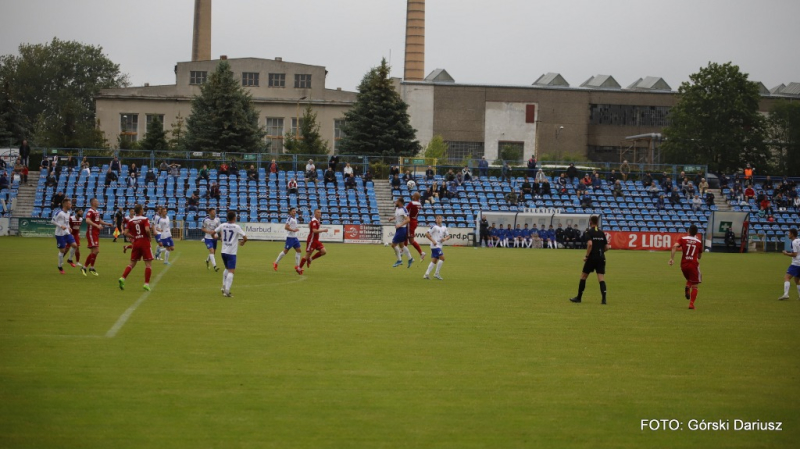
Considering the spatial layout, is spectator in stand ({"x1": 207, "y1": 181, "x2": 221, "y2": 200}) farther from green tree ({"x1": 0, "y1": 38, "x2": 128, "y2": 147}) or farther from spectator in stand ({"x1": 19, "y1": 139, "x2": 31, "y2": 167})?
green tree ({"x1": 0, "y1": 38, "x2": 128, "y2": 147})

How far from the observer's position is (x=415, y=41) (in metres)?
89.7

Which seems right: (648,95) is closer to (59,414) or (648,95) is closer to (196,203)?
(196,203)

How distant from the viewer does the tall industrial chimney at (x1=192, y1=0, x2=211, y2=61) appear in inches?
3706

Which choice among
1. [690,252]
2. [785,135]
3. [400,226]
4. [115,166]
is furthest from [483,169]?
[785,135]

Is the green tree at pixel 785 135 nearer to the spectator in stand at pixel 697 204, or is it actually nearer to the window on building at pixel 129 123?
the spectator in stand at pixel 697 204

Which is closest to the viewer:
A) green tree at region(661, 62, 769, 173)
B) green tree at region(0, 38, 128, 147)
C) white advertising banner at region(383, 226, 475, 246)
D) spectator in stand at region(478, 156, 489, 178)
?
white advertising banner at region(383, 226, 475, 246)

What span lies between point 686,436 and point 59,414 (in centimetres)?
648

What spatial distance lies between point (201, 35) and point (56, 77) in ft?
126

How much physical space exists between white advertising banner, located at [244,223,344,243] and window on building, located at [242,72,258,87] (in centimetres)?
4502

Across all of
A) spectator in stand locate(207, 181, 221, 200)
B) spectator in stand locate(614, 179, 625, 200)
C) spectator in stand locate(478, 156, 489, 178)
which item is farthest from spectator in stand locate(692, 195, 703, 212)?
spectator in stand locate(207, 181, 221, 200)

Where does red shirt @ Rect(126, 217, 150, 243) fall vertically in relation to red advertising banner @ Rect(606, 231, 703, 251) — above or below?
above

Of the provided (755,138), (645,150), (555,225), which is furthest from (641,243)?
(645,150)

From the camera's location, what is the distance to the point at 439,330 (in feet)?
48.3

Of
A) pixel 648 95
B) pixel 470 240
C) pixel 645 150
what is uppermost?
pixel 648 95
